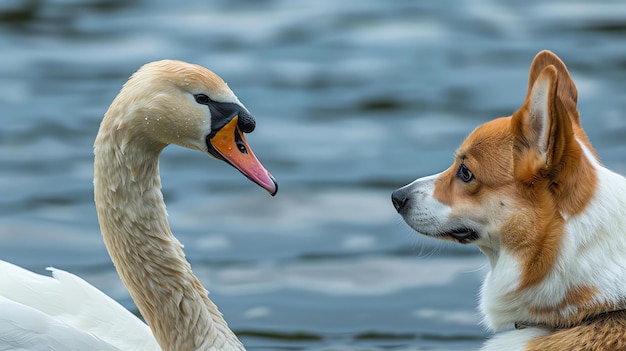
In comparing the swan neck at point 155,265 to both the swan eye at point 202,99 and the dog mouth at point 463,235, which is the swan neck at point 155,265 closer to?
the swan eye at point 202,99

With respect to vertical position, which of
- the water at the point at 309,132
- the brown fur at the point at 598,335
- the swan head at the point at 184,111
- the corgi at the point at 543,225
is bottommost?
the brown fur at the point at 598,335

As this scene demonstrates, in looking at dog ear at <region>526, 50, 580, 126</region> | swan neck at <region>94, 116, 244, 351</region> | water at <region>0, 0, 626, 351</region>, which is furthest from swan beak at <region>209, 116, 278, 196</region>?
water at <region>0, 0, 626, 351</region>

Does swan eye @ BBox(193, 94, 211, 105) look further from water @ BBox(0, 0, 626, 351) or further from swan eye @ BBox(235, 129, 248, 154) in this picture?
water @ BBox(0, 0, 626, 351)

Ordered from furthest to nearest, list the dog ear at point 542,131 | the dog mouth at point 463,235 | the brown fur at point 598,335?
the dog mouth at point 463,235 → the brown fur at point 598,335 → the dog ear at point 542,131

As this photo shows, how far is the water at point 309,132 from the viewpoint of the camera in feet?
25.9

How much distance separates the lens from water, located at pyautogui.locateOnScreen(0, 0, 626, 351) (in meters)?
7.88

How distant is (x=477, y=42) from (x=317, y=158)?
3458 mm

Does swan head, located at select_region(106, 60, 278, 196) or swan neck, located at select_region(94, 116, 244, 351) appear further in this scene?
swan neck, located at select_region(94, 116, 244, 351)

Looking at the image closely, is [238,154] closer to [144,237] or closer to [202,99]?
[202,99]

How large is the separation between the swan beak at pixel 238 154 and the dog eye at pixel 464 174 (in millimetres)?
798

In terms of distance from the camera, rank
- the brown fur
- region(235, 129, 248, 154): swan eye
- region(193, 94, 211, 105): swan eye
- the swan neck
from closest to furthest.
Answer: the brown fur, region(193, 94, 211, 105): swan eye, region(235, 129, 248, 154): swan eye, the swan neck

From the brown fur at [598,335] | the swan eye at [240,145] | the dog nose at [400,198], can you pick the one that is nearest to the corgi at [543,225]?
the brown fur at [598,335]

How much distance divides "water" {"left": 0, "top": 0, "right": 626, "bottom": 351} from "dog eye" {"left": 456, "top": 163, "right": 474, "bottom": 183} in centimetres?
191

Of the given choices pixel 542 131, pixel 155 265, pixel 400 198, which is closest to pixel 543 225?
pixel 542 131
